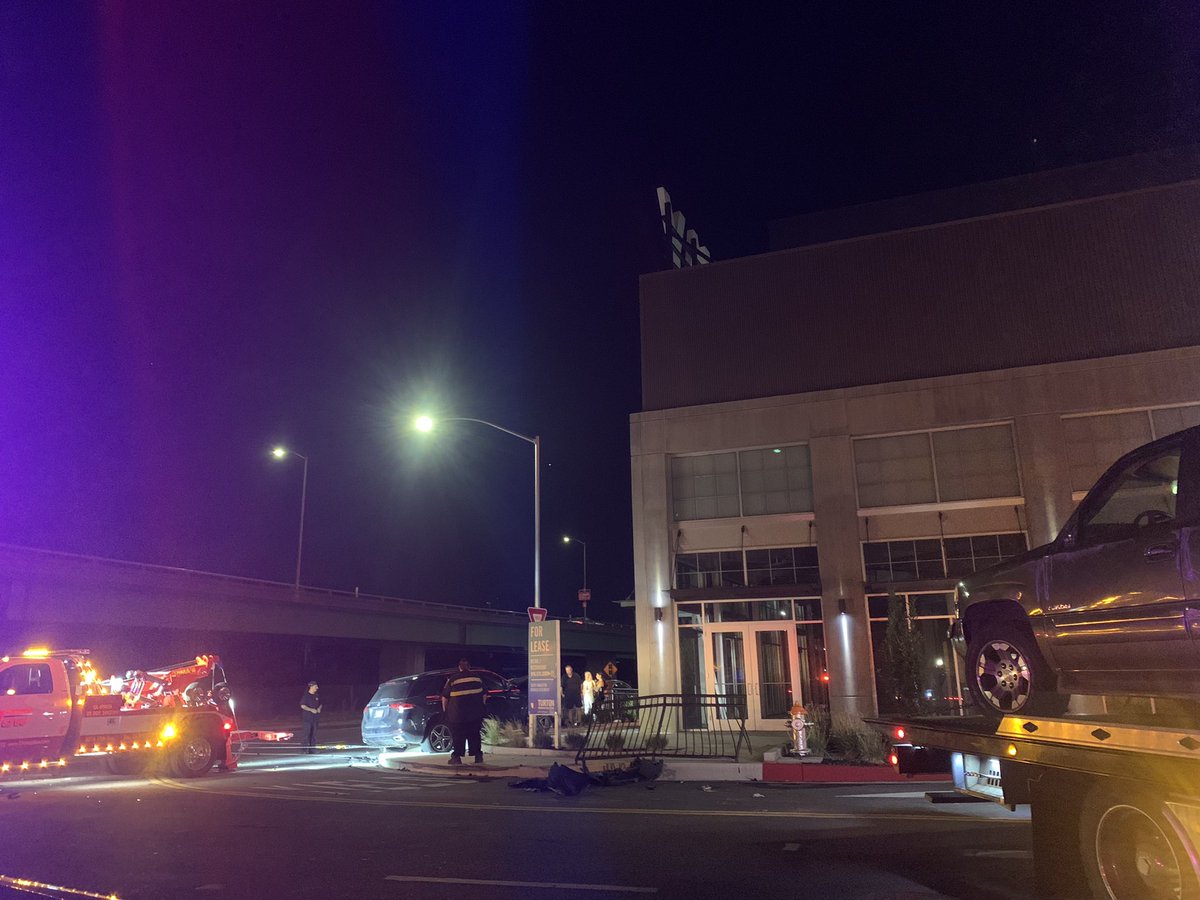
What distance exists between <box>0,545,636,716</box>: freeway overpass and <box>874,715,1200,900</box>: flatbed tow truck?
2460cm

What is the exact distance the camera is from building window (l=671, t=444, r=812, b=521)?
23078 millimetres

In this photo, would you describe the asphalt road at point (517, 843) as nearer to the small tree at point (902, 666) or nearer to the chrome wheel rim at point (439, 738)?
the small tree at point (902, 666)

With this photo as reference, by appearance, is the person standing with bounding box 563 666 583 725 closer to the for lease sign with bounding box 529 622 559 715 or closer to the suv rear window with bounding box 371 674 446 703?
the for lease sign with bounding box 529 622 559 715

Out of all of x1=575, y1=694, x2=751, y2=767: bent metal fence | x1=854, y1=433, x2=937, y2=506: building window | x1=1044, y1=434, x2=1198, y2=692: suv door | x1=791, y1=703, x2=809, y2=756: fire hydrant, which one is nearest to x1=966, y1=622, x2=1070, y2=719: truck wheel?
x1=1044, y1=434, x2=1198, y2=692: suv door

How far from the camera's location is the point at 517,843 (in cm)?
793

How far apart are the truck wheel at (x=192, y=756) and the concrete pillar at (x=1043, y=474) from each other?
18909 millimetres

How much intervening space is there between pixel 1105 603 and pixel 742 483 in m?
18.5

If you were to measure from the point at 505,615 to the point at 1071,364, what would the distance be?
46.1 m

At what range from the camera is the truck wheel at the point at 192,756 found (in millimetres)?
14070

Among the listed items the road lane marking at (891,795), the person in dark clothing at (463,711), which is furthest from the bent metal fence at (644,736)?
the road lane marking at (891,795)

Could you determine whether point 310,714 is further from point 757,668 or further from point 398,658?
point 398,658

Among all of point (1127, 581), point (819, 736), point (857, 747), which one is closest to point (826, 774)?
point (857, 747)

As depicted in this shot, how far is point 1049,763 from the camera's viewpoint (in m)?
5.00

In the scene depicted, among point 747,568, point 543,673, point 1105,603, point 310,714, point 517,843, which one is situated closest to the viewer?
point 1105,603
